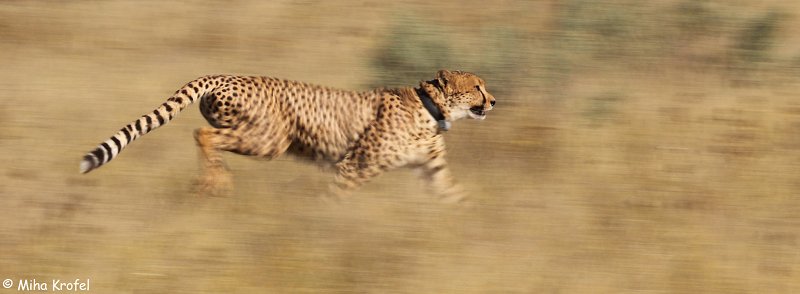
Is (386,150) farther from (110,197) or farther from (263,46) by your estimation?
(263,46)

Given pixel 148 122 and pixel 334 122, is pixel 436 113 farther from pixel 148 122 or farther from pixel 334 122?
pixel 148 122

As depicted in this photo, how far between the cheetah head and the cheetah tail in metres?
1.42

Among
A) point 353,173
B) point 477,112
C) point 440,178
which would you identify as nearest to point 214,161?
point 353,173

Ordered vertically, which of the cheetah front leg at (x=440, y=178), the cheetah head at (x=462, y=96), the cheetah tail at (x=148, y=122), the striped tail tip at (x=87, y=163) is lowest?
the cheetah front leg at (x=440, y=178)

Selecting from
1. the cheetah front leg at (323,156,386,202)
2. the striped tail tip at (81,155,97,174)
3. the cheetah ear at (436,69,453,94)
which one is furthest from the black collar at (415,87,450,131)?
the striped tail tip at (81,155,97,174)

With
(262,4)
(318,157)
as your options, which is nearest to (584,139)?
(318,157)

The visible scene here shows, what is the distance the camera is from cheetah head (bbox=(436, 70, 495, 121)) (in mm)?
7730

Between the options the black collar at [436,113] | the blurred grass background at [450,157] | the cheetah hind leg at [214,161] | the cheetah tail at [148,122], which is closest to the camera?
the blurred grass background at [450,157]

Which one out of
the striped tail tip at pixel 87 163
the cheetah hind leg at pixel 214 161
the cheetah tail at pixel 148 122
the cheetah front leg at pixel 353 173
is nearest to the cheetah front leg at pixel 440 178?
the cheetah front leg at pixel 353 173

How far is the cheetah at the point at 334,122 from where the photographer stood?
7375 mm

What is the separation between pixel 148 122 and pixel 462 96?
187 centimetres

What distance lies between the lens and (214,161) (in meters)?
7.27

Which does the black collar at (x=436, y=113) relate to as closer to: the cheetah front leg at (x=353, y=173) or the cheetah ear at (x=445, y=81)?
the cheetah ear at (x=445, y=81)

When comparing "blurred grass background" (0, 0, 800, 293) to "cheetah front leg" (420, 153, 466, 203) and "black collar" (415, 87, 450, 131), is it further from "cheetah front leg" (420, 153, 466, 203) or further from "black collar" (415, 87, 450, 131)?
"black collar" (415, 87, 450, 131)
